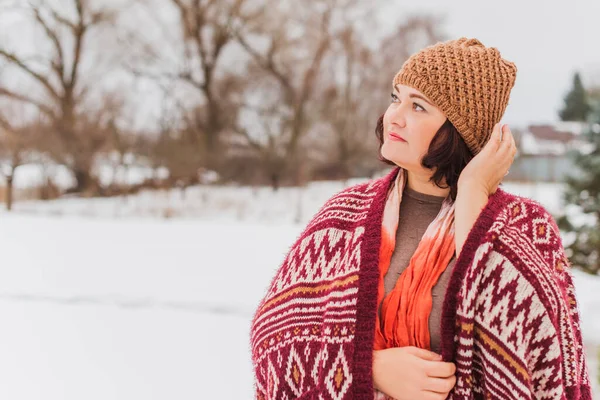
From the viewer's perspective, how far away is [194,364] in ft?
10.0

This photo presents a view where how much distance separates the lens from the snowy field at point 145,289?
2.94 m

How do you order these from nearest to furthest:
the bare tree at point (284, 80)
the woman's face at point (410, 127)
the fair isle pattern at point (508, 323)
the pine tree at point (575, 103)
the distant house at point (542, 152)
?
the fair isle pattern at point (508, 323)
the woman's face at point (410, 127)
the pine tree at point (575, 103)
the distant house at point (542, 152)
the bare tree at point (284, 80)

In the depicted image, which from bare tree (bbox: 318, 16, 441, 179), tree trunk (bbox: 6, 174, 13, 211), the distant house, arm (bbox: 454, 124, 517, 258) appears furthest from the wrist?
tree trunk (bbox: 6, 174, 13, 211)

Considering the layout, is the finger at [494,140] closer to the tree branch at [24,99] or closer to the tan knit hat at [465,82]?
the tan knit hat at [465,82]

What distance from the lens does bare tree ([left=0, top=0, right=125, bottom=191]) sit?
542cm

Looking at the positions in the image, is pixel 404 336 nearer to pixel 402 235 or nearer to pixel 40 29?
pixel 402 235

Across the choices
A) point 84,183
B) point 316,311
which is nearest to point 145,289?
point 84,183

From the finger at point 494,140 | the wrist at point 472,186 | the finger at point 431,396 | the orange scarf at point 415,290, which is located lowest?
the finger at point 431,396

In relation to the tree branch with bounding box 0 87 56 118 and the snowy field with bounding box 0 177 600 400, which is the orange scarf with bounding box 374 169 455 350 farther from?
the tree branch with bounding box 0 87 56 118

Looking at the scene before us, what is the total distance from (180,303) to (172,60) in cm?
276

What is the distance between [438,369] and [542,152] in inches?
166

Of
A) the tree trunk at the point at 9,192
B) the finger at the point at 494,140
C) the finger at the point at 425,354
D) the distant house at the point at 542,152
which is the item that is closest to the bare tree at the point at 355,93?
the distant house at the point at 542,152

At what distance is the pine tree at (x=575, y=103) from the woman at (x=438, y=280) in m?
3.70

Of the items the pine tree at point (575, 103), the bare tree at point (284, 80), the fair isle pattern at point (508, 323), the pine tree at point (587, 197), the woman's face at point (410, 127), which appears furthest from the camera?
the bare tree at point (284, 80)
